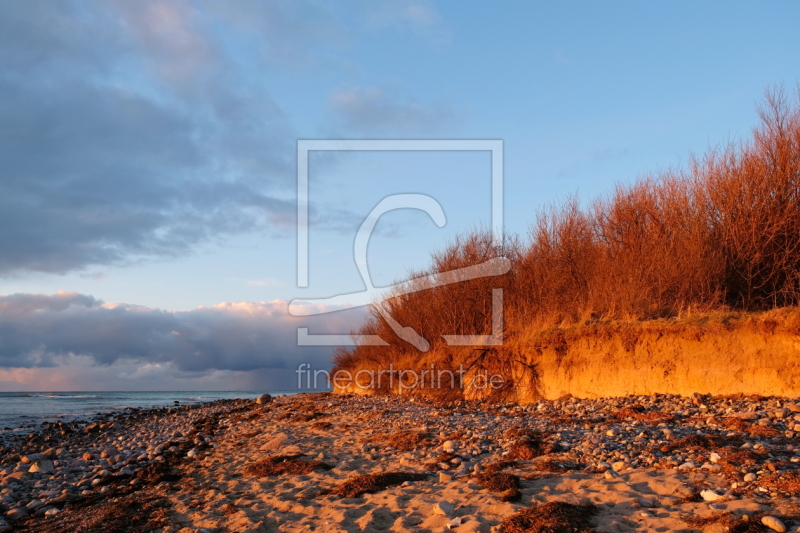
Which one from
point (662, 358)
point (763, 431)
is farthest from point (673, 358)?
point (763, 431)

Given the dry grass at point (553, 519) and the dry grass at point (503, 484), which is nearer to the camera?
the dry grass at point (553, 519)

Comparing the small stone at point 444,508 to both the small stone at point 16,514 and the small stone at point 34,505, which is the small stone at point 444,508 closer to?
the small stone at point 16,514

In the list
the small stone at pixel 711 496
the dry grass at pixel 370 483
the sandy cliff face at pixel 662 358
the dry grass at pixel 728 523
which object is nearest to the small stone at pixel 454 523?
the dry grass at pixel 370 483

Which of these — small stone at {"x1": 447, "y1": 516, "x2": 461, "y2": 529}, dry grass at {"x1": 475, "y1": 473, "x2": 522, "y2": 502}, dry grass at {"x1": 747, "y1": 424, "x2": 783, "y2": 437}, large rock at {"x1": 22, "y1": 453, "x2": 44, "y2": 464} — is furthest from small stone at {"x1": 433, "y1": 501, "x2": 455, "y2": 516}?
large rock at {"x1": 22, "y1": 453, "x2": 44, "y2": 464}

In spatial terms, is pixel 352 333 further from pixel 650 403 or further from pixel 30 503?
pixel 30 503

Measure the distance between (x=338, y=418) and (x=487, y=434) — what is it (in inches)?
233

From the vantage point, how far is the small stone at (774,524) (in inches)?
177

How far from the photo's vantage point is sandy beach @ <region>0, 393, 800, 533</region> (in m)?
5.44

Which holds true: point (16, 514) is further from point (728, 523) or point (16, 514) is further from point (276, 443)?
point (728, 523)

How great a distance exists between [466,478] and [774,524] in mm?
3493

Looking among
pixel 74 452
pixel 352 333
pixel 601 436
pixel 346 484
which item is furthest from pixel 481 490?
pixel 352 333

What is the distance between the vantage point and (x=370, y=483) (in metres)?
7.04

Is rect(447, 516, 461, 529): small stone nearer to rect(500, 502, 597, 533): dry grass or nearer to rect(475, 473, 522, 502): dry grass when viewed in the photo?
rect(500, 502, 597, 533): dry grass

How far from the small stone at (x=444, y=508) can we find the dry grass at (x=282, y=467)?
3.01 m
